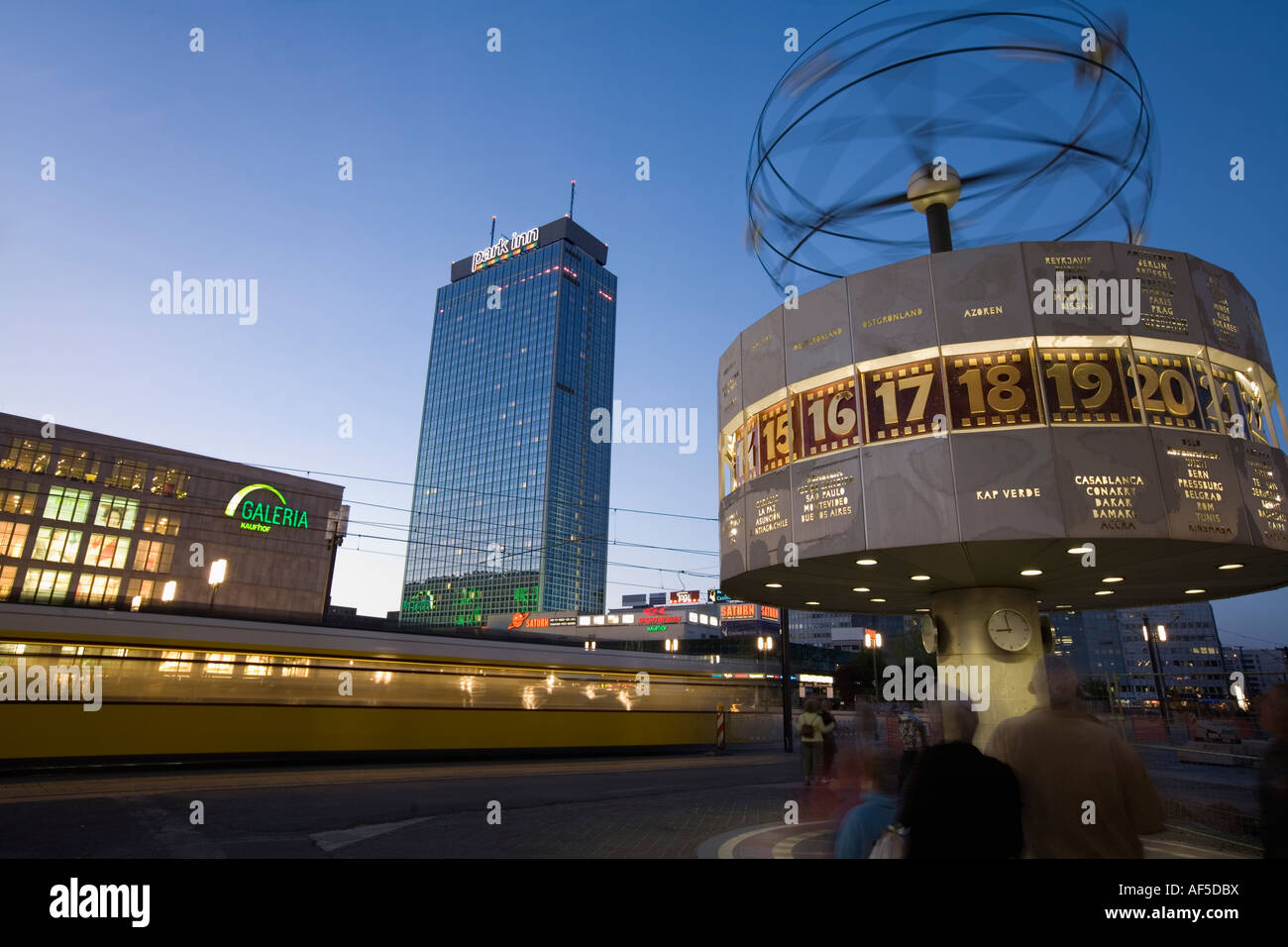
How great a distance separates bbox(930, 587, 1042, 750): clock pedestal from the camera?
1081 cm

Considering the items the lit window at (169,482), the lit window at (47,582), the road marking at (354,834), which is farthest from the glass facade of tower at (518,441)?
the road marking at (354,834)

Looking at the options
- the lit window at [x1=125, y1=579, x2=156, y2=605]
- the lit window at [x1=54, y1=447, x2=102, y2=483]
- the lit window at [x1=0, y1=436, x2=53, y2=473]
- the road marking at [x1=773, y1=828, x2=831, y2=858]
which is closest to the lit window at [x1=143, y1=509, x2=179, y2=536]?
the lit window at [x1=125, y1=579, x2=156, y2=605]

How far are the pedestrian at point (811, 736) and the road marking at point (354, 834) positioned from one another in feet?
24.6

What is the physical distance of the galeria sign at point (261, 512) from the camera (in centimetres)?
4872

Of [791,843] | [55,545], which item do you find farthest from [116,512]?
[791,843]

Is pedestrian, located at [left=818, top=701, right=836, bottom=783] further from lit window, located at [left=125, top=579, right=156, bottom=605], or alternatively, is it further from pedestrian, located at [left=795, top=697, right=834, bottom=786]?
lit window, located at [left=125, top=579, right=156, bottom=605]

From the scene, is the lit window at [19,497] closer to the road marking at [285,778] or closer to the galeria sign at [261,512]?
the galeria sign at [261,512]

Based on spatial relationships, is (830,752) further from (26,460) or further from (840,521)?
(26,460)

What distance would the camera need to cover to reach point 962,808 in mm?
2789

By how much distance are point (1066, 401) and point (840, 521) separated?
3.47 meters

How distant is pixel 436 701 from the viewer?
17938mm
